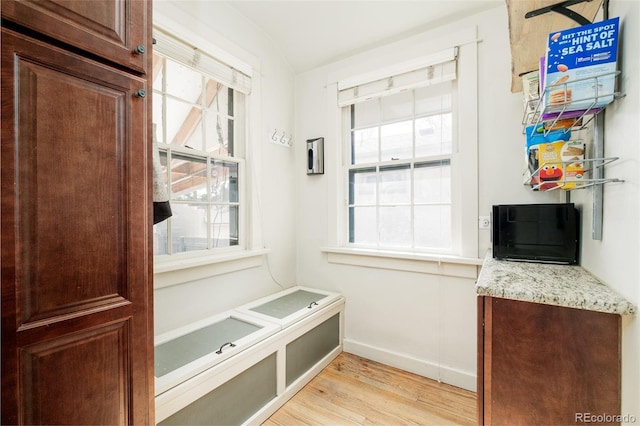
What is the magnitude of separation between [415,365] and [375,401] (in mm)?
498

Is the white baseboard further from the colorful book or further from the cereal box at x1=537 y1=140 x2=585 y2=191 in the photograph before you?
the colorful book

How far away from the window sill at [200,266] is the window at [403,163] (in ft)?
3.15

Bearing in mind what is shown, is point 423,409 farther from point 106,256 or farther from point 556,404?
point 106,256

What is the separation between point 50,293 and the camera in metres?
0.76

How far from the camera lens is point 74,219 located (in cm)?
80

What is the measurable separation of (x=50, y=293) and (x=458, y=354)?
7.54 ft

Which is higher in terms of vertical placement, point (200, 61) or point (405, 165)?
point (200, 61)

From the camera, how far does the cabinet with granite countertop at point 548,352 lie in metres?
0.82

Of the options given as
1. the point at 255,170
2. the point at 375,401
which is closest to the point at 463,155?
the point at 255,170

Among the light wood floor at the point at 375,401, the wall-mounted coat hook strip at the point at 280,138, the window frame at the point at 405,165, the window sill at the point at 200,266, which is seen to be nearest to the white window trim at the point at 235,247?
the window sill at the point at 200,266

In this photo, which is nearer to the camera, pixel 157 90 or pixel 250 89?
pixel 157 90

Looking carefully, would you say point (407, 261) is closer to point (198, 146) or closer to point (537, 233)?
point (537, 233)

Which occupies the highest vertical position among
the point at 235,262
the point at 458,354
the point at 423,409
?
the point at 235,262

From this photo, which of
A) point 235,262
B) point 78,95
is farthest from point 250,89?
point 78,95
